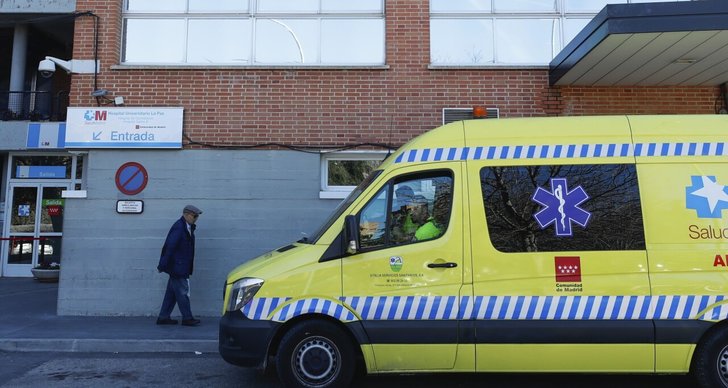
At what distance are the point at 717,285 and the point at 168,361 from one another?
5.69 metres

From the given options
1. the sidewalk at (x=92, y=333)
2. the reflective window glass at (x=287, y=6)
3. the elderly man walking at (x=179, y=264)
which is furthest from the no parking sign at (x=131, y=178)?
the reflective window glass at (x=287, y=6)

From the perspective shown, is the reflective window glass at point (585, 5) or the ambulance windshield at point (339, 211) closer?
the ambulance windshield at point (339, 211)

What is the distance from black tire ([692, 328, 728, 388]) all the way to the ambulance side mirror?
3.07 m

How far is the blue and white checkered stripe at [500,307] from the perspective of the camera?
14.4ft

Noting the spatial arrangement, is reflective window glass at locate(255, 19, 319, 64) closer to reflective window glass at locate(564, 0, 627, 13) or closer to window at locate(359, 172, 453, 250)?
reflective window glass at locate(564, 0, 627, 13)

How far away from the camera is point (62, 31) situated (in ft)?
43.8

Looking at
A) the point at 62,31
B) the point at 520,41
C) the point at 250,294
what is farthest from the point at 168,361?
the point at 62,31

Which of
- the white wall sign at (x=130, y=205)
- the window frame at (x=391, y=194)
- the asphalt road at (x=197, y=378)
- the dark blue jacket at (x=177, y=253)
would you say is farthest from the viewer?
the white wall sign at (x=130, y=205)

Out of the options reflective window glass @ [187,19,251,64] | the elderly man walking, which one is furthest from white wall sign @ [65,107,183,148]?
the elderly man walking

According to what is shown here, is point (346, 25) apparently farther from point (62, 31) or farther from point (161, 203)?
point (62, 31)

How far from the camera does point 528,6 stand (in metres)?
9.07

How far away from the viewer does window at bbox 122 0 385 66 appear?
891cm

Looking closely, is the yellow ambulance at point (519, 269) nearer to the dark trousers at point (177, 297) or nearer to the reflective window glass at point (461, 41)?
the dark trousers at point (177, 297)

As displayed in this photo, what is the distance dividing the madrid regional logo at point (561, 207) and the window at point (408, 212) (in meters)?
0.83
